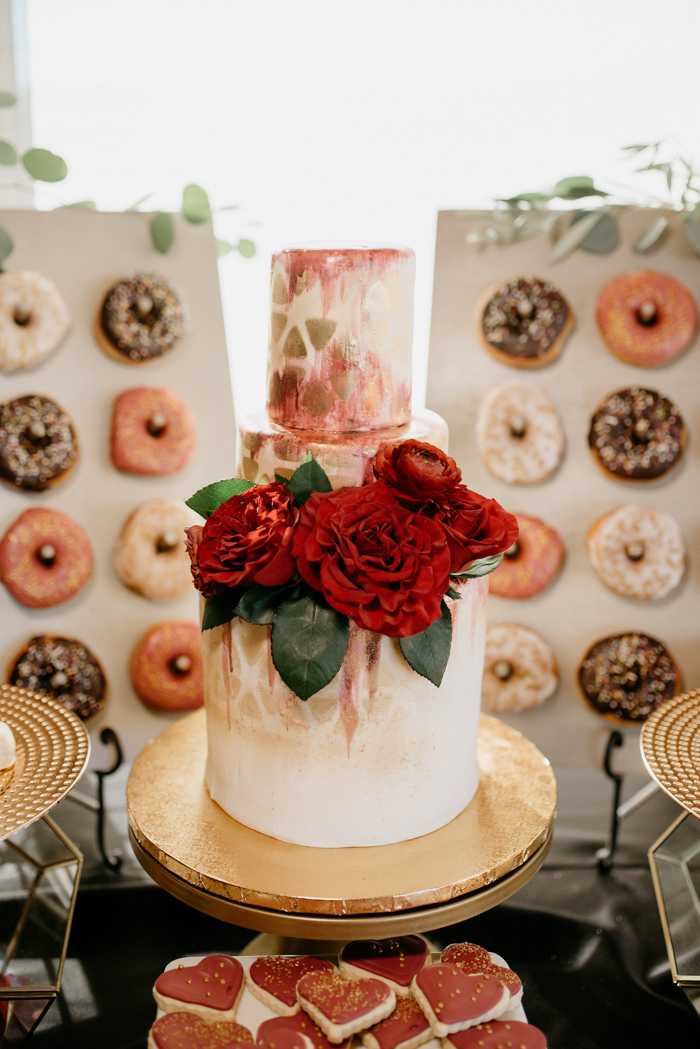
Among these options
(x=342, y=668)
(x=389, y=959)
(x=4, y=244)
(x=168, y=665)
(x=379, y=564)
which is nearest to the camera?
(x=379, y=564)

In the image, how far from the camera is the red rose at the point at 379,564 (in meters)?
0.82

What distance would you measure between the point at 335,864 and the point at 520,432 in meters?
0.80

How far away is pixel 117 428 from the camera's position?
1.45 metres

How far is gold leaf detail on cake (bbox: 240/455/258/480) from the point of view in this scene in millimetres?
1019

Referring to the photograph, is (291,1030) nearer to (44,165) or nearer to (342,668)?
(342,668)

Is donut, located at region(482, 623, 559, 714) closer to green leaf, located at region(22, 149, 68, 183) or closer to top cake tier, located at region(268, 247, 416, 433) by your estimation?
top cake tier, located at region(268, 247, 416, 433)

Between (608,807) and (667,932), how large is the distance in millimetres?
451

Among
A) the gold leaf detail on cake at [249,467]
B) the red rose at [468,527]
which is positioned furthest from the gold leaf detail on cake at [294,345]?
Result: the red rose at [468,527]

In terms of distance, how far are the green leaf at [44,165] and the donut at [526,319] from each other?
0.75 m

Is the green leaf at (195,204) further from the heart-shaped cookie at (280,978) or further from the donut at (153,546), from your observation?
A: the heart-shaped cookie at (280,978)

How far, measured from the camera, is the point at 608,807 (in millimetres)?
1607

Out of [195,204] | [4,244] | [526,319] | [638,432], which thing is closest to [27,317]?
[4,244]

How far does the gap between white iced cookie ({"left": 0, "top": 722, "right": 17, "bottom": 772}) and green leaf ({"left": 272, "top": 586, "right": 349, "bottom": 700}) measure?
15.3 inches

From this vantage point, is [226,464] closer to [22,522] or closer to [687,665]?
[22,522]
